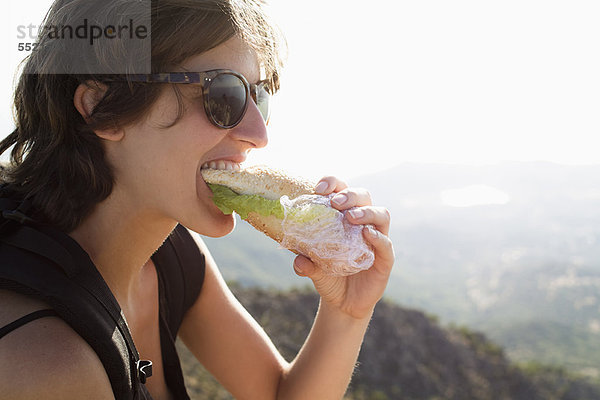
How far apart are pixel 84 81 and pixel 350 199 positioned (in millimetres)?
1551

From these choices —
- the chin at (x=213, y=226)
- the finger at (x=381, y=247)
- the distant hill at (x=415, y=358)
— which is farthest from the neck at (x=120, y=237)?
the distant hill at (x=415, y=358)

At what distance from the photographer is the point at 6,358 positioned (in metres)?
1.74

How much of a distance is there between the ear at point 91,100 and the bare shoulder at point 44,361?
3.15 feet

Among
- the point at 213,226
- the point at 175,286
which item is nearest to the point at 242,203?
the point at 213,226

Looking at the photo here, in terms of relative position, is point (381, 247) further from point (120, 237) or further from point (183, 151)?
point (120, 237)

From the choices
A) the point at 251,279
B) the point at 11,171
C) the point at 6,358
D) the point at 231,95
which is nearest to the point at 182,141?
the point at 231,95

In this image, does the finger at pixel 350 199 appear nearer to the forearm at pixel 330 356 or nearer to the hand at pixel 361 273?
the hand at pixel 361 273

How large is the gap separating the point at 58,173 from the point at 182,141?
0.73 meters

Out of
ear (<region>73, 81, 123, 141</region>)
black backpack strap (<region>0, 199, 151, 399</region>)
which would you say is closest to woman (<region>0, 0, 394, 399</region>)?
ear (<region>73, 81, 123, 141</region>)

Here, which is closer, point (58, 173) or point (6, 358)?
point (6, 358)

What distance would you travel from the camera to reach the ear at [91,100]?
99.7 inches

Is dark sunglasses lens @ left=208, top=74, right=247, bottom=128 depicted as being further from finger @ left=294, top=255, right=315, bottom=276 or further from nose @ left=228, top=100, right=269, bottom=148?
finger @ left=294, top=255, right=315, bottom=276

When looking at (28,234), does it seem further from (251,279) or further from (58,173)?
(251,279)

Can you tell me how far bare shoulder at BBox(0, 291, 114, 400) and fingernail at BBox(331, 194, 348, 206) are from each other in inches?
52.9
